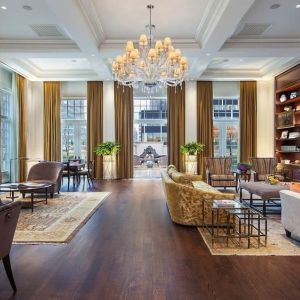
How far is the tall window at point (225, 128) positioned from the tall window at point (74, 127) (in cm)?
563

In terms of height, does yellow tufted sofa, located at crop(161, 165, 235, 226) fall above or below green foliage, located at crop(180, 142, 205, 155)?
below

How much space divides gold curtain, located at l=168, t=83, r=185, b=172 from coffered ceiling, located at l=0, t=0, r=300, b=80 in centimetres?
222

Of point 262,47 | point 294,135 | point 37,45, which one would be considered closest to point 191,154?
point 294,135

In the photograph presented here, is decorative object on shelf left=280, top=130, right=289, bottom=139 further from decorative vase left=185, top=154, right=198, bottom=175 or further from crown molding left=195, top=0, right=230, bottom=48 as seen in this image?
crown molding left=195, top=0, right=230, bottom=48

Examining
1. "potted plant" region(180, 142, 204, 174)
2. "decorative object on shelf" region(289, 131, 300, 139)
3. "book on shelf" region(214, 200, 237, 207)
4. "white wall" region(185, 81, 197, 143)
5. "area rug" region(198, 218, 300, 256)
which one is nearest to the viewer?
"area rug" region(198, 218, 300, 256)

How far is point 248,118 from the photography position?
12070mm

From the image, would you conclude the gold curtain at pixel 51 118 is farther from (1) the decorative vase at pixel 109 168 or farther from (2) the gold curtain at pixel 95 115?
(1) the decorative vase at pixel 109 168

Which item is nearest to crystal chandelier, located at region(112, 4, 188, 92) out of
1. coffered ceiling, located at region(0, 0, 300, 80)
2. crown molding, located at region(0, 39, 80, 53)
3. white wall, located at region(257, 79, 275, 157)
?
coffered ceiling, located at region(0, 0, 300, 80)

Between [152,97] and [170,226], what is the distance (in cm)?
838

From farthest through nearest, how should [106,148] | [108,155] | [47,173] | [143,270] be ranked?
→ [108,155], [106,148], [47,173], [143,270]

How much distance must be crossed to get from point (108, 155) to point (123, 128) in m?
1.32

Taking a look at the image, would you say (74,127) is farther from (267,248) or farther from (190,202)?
(267,248)

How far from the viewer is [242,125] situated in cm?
1210

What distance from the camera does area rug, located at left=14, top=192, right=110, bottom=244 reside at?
4.33m
